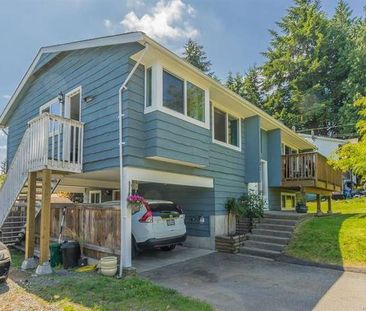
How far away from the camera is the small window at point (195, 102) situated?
8891 mm

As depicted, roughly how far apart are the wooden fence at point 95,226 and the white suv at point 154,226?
0.67 metres

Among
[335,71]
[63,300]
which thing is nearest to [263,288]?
[63,300]

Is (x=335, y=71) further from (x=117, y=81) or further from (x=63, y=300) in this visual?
(x=63, y=300)

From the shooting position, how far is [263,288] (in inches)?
249

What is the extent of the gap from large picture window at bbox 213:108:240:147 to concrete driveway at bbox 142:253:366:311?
4.47 metres

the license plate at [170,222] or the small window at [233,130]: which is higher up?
the small window at [233,130]

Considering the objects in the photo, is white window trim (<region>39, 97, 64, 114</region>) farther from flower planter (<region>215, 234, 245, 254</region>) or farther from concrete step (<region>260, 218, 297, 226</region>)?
concrete step (<region>260, 218, 297, 226</region>)

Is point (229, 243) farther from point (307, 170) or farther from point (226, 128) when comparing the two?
point (307, 170)

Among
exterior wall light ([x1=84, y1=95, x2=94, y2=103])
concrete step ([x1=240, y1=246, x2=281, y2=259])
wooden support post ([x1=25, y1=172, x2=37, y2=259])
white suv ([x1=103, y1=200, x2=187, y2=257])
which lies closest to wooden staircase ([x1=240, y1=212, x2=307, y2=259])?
concrete step ([x1=240, y1=246, x2=281, y2=259])

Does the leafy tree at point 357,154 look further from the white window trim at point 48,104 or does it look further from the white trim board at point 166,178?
the white window trim at point 48,104

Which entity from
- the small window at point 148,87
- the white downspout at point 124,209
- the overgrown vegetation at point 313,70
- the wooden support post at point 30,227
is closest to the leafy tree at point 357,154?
the small window at point 148,87

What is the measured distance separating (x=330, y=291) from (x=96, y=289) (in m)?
4.50

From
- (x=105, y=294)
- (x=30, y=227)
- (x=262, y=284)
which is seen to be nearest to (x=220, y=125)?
(x=262, y=284)

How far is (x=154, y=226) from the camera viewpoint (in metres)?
8.27
